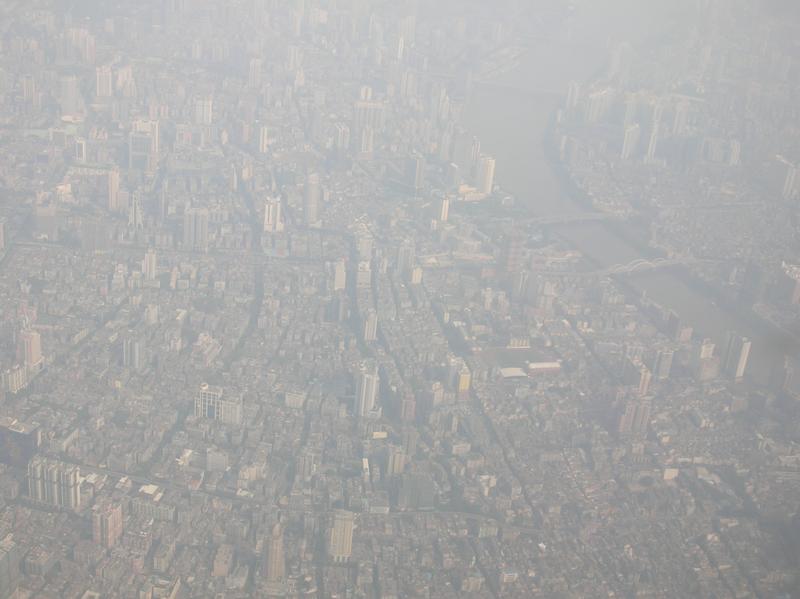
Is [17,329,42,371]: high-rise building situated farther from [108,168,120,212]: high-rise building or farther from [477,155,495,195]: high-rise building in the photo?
[477,155,495,195]: high-rise building

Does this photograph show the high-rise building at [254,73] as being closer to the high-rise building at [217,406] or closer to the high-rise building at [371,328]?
the high-rise building at [371,328]

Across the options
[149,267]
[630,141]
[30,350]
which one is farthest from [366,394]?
[630,141]

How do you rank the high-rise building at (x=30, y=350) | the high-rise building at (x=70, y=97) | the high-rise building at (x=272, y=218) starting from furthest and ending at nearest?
the high-rise building at (x=70, y=97)
the high-rise building at (x=272, y=218)
the high-rise building at (x=30, y=350)

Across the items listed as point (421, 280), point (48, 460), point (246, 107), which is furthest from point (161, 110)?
point (48, 460)

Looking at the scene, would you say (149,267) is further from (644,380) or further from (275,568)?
(275,568)

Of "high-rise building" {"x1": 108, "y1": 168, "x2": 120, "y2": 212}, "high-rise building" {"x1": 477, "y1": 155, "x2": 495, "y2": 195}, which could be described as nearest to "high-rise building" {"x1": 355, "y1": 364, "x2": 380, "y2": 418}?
"high-rise building" {"x1": 108, "y1": 168, "x2": 120, "y2": 212}

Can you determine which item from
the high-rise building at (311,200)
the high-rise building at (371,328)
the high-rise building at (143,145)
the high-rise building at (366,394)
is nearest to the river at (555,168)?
the high-rise building at (311,200)

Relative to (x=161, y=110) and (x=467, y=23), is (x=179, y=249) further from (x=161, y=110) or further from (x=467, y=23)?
(x=467, y=23)
